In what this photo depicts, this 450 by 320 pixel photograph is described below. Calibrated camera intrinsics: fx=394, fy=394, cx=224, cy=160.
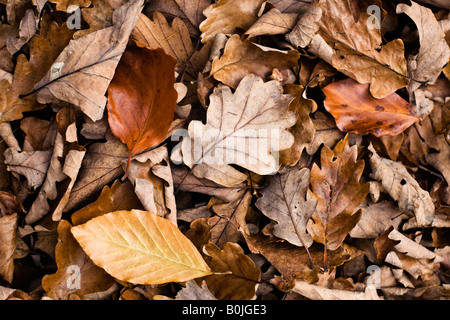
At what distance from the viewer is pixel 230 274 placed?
1.28 metres

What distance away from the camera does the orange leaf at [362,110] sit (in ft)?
4.54

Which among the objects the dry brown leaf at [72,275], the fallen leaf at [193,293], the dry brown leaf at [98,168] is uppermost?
the dry brown leaf at [98,168]

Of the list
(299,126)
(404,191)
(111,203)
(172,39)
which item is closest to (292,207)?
(299,126)

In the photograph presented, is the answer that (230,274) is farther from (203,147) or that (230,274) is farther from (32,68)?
(32,68)

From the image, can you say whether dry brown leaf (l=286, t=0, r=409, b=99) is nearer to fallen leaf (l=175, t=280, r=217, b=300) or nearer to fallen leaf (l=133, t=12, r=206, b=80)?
fallen leaf (l=133, t=12, r=206, b=80)

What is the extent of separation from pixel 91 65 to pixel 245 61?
19.5 inches

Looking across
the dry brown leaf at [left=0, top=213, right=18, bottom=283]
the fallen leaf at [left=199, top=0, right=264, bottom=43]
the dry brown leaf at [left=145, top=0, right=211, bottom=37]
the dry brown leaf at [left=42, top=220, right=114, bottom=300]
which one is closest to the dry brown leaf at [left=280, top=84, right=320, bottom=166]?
the fallen leaf at [left=199, top=0, right=264, bottom=43]

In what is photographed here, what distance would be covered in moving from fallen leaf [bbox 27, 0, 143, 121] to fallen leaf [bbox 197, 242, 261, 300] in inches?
22.8

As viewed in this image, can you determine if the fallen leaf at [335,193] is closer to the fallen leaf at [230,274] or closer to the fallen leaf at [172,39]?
the fallen leaf at [230,274]

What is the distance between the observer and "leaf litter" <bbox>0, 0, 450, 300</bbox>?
4.05ft

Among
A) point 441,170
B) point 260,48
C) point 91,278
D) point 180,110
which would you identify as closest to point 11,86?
point 180,110

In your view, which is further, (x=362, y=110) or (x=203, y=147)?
(x=362, y=110)

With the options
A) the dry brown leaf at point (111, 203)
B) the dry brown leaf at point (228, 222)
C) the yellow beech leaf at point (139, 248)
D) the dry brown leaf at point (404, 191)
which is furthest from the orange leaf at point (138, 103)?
the dry brown leaf at point (404, 191)

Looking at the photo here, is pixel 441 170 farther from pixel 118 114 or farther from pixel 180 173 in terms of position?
pixel 118 114
